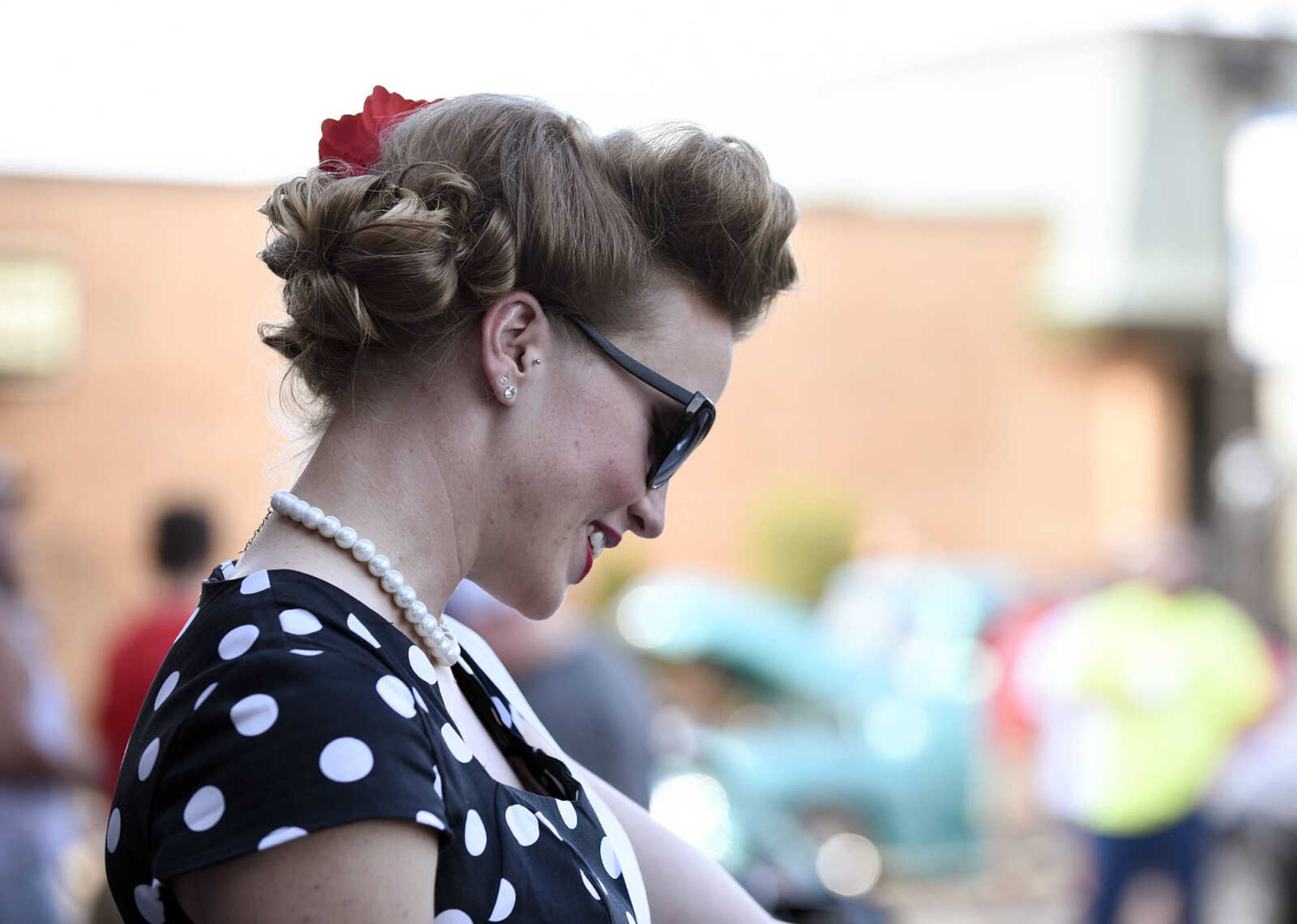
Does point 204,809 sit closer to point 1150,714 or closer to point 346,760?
point 346,760

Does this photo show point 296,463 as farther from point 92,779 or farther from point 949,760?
point 949,760

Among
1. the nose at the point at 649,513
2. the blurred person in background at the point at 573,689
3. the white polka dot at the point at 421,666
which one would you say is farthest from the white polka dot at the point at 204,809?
the blurred person in background at the point at 573,689

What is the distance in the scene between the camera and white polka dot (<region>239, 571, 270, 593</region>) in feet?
3.47

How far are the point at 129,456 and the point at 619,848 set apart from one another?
14048 mm

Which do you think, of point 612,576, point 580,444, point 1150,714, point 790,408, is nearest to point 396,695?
point 580,444

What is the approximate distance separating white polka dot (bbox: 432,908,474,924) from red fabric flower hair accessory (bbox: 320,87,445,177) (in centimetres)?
64

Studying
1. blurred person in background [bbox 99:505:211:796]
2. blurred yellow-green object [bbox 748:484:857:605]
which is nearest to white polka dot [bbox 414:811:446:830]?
blurred person in background [bbox 99:505:211:796]

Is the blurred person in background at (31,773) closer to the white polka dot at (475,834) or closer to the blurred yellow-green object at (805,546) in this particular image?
the white polka dot at (475,834)

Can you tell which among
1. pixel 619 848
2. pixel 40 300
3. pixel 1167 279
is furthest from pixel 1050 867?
pixel 1167 279

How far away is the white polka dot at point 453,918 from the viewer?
1.02 metres

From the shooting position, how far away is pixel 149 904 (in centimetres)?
101

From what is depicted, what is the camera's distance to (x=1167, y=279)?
62.4 feet

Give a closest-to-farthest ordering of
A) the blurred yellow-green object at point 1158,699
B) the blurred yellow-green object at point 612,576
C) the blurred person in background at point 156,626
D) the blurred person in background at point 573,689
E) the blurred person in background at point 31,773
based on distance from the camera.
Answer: the blurred person in background at point 31,773 < the blurred person in background at point 573,689 < the blurred person in background at point 156,626 < the blurred yellow-green object at point 1158,699 < the blurred yellow-green object at point 612,576

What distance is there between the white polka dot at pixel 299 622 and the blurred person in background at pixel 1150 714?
18.0ft
